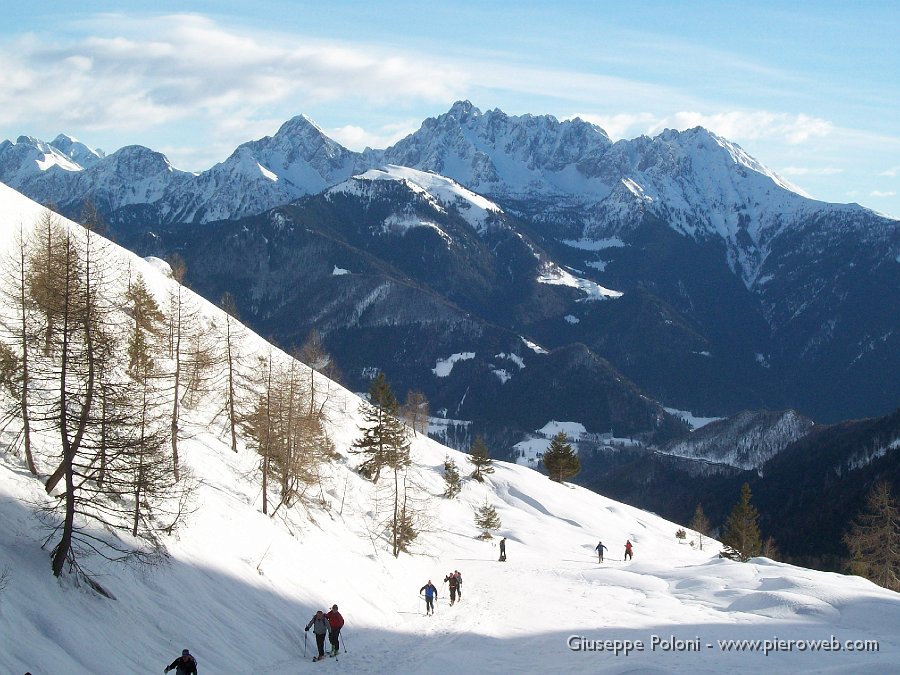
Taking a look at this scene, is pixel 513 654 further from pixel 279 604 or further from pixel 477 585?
pixel 477 585

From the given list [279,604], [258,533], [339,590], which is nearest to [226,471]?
[258,533]

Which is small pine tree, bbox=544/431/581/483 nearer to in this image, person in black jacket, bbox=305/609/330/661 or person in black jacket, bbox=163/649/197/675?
person in black jacket, bbox=305/609/330/661

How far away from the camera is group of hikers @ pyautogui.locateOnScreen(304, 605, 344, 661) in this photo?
25.1 m

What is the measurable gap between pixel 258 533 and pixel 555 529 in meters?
46.7

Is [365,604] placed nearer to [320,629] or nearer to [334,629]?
[334,629]

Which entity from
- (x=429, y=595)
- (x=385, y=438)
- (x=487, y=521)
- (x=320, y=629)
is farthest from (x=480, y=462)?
(x=320, y=629)

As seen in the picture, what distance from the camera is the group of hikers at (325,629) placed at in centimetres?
2512

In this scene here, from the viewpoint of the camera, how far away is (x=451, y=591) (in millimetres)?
37188

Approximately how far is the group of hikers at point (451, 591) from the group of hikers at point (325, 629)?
9395 millimetres

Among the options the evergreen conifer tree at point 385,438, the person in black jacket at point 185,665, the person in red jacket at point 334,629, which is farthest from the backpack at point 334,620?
the evergreen conifer tree at point 385,438

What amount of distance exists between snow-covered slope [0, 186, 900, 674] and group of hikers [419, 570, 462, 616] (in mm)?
599

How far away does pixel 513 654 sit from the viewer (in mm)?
27469

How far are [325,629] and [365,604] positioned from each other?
8860 mm

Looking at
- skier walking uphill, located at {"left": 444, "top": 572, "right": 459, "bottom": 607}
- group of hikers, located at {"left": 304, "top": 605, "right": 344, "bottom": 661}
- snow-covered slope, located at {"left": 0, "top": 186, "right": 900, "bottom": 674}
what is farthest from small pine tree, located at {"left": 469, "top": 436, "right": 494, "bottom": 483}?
group of hikers, located at {"left": 304, "top": 605, "right": 344, "bottom": 661}
